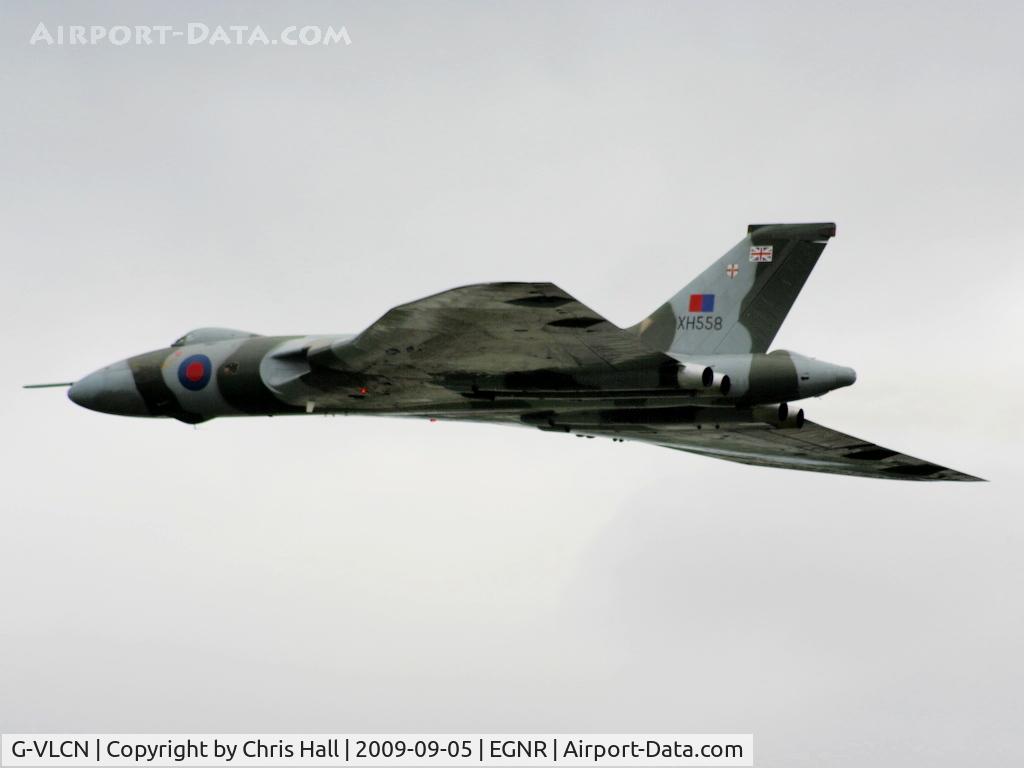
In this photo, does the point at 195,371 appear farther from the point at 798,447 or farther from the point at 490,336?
the point at 798,447

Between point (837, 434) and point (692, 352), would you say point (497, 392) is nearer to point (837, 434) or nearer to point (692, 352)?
point (692, 352)

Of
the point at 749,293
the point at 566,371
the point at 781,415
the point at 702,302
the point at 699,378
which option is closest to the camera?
the point at 699,378

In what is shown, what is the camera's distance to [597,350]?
30.1m

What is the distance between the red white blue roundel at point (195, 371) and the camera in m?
36.2

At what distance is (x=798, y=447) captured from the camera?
119 ft

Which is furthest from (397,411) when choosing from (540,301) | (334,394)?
(540,301)

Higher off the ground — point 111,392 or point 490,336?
point 490,336

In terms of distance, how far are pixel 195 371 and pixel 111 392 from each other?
8.98 ft

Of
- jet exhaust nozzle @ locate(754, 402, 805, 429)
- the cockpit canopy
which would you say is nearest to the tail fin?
jet exhaust nozzle @ locate(754, 402, 805, 429)

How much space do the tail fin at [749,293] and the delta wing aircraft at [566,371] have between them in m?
0.03

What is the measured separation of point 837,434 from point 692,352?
569cm

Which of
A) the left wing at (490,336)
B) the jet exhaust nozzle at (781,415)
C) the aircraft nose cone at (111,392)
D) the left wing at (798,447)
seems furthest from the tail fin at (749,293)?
the aircraft nose cone at (111,392)

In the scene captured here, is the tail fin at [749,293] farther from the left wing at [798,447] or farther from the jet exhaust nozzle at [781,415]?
the left wing at [798,447]

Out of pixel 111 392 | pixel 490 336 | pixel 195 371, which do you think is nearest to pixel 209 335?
pixel 195 371
